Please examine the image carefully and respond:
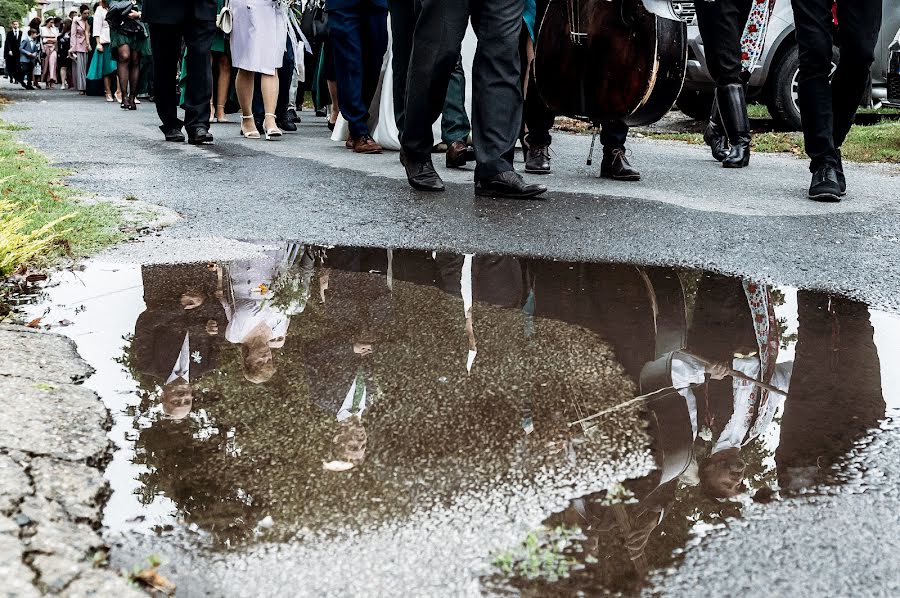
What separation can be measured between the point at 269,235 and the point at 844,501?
2.64 meters

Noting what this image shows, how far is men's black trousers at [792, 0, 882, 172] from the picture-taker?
4.92 metres

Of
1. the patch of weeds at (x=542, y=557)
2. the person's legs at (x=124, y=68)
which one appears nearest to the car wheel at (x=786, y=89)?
the patch of weeds at (x=542, y=557)

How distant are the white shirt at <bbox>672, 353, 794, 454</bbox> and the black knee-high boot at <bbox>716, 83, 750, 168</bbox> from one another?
4.29 metres

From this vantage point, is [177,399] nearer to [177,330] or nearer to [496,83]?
[177,330]

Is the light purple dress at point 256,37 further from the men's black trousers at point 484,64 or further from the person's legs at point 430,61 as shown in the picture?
the men's black trousers at point 484,64

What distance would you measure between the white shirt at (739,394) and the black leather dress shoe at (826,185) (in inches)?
109

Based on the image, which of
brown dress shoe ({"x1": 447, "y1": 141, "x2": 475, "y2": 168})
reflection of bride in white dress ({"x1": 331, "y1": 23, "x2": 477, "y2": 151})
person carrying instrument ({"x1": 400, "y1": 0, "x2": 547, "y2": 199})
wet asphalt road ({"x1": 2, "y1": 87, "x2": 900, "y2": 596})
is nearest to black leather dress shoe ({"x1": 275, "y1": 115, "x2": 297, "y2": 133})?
reflection of bride in white dress ({"x1": 331, "y1": 23, "x2": 477, "y2": 151})

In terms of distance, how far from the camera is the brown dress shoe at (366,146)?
7387mm

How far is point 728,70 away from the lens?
6.33 metres

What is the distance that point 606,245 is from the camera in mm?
3803

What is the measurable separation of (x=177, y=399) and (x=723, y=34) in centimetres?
501

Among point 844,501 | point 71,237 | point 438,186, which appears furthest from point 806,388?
point 438,186

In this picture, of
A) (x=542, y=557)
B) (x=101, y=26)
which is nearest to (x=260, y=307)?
(x=542, y=557)

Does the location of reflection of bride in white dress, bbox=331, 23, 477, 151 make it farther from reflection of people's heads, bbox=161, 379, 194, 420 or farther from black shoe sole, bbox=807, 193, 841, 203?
reflection of people's heads, bbox=161, 379, 194, 420
